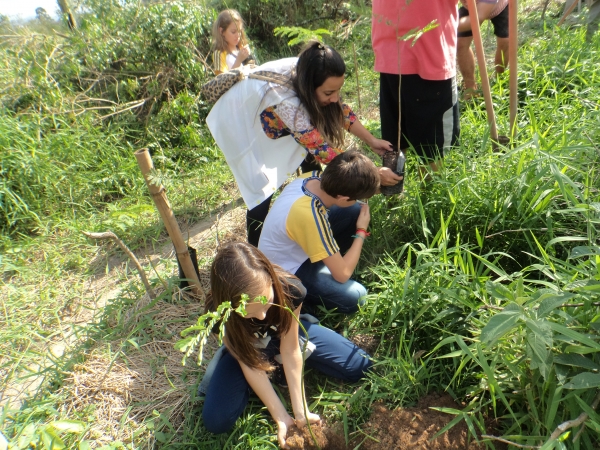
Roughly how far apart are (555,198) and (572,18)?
4.02 metres

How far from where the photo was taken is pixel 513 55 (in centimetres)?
228

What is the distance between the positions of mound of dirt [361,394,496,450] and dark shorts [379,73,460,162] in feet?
4.40

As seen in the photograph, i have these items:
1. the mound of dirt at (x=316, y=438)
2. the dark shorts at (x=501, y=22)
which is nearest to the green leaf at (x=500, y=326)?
the mound of dirt at (x=316, y=438)

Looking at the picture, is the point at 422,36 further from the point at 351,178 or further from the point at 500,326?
the point at 500,326

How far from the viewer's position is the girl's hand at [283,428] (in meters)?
1.65

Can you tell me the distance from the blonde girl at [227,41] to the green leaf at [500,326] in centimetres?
348

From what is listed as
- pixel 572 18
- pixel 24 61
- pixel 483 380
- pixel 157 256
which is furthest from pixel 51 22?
pixel 483 380

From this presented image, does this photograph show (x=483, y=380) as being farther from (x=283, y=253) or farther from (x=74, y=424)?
(x=74, y=424)

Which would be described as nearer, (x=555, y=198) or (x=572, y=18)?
(x=555, y=198)

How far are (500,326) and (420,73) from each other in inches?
61.6

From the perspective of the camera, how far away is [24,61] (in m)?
4.61

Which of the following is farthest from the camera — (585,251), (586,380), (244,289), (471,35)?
(471,35)

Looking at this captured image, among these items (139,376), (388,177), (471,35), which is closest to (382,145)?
(388,177)

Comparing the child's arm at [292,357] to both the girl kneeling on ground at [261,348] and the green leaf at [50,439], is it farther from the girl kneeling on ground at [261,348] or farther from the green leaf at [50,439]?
the green leaf at [50,439]
